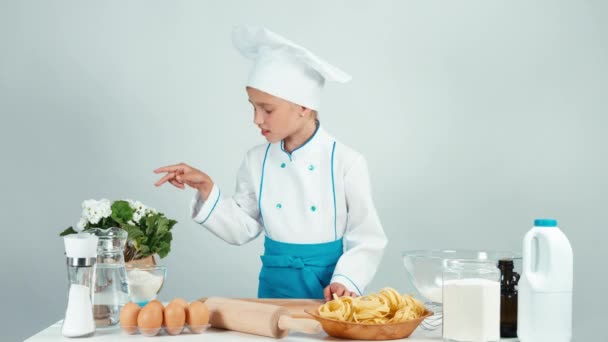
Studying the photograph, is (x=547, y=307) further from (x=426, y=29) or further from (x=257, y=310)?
(x=426, y=29)

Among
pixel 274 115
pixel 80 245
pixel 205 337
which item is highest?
pixel 274 115

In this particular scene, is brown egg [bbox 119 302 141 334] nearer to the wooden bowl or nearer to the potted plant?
the wooden bowl

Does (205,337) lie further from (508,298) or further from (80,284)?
(508,298)

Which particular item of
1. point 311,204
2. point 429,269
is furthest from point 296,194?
point 429,269

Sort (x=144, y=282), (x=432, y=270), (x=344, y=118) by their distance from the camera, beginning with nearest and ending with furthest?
(x=432, y=270) → (x=144, y=282) → (x=344, y=118)

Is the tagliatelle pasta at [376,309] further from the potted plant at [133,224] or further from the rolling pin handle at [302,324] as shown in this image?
the potted plant at [133,224]

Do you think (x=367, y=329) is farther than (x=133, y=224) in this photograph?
No

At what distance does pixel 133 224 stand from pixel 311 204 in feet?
1.95

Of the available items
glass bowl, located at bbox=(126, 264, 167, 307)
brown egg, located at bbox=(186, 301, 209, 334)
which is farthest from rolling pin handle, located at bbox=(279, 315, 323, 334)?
glass bowl, located at bbox=(126, 264, 167, 307)

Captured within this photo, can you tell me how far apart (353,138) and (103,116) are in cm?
114

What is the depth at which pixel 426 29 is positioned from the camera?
3975mm

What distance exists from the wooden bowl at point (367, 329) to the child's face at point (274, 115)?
93cm

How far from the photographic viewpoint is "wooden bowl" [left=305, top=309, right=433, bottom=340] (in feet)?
6.19

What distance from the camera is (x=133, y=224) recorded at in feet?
8.21
